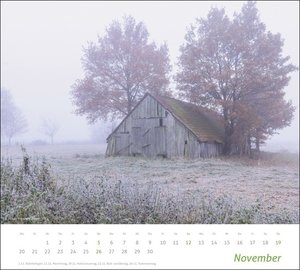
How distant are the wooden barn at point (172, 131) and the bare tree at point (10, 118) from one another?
164 centimetres

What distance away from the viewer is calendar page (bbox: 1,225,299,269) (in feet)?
6.29

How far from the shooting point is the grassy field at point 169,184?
2.49 m

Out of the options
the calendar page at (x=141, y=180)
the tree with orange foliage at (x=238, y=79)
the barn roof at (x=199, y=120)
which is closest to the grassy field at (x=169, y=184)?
the calendar page at (x=141, y=180)

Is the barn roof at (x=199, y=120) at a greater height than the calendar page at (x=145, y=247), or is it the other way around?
the barn roof at (x=199, y=120)

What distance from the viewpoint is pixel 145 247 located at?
6.45 ft

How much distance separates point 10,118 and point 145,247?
2199mm

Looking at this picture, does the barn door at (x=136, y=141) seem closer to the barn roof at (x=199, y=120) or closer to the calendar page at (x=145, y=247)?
the barn roof at (x=199, y=120)

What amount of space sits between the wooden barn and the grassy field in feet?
4.34

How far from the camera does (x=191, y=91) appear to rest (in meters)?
7.08

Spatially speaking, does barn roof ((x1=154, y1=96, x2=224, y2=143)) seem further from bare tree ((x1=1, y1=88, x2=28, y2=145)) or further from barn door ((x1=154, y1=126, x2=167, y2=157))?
bare tree ((x1=1, y1=88, x2=28, y2=145))

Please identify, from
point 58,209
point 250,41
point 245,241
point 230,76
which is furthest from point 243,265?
point 250,41

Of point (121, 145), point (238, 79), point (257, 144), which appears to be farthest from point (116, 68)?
point (257, 144)

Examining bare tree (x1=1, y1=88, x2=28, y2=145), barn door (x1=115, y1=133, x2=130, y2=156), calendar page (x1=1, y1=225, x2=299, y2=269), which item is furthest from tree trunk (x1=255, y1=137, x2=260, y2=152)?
bare tree (x1=1, y1=88, x2=28, y2=145)

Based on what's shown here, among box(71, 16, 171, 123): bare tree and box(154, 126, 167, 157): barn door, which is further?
box(154, 126, 167, 157): barn door
